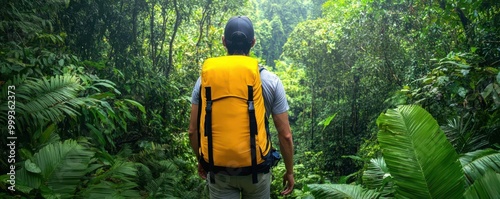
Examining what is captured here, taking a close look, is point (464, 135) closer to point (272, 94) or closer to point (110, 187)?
point (272, 94)

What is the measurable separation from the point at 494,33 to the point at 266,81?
3.94m

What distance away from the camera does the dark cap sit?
224cm

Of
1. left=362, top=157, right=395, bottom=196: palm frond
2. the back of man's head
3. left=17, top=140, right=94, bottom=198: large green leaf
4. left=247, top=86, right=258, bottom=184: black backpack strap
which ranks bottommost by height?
left=362, top=157, right=395, bottom=196: palm frond

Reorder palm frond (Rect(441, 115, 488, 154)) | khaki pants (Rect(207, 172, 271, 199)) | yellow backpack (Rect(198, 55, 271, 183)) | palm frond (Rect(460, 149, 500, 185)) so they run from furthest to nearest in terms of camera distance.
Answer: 1. palm frond (Rect(441, 115, 488, 154))
2. palm frond (Rect(460, 149, 500, 185))
3. khaki pants (Rect(207, 172, 271, 199))
4. yellow backpack (Rect(198, 55, 271, 183))

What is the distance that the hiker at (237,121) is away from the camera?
2.05m

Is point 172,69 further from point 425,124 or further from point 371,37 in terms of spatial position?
point 425,124

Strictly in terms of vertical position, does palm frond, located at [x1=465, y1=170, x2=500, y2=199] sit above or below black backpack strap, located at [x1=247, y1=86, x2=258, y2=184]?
below

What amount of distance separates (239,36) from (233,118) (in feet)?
1.71

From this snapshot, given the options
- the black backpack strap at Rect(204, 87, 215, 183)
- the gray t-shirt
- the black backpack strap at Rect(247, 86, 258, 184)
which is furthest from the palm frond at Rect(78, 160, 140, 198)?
the gray t-shirt

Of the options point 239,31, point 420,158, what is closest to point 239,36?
point 239,31

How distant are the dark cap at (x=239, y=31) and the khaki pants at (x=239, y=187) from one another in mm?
814

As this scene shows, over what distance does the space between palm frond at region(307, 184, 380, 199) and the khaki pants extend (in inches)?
22.2

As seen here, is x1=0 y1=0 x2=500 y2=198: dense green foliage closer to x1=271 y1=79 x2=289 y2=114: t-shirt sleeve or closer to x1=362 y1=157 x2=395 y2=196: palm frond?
x1=362 y1=157 x2=395 y2=196: palm frond

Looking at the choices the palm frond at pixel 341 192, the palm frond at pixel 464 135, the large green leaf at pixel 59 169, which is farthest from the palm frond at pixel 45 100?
the palm frond at pixel 464 135
